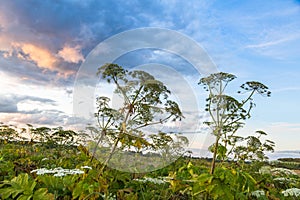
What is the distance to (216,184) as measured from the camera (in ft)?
14.5

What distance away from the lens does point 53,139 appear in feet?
38.6

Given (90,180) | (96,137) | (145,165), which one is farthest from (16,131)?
(90,180)

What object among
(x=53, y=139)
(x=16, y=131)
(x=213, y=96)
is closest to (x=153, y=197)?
(x=213, y=96)

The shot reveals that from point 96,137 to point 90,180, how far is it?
1.31 meters

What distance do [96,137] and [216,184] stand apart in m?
2.26

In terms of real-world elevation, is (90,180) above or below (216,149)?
below

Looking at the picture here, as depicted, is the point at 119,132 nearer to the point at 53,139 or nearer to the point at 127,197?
the point at 127,197

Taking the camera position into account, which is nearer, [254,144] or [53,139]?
[254,144]

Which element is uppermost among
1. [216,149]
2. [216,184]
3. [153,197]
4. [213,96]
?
[213,96]

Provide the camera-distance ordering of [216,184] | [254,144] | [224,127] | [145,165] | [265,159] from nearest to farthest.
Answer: [216,184] < [224,127] < [145,165] < [254,144] < [265,159]

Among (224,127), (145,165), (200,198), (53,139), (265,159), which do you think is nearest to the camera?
(200,198)

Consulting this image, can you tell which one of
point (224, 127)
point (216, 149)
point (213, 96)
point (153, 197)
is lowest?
point (153, 197)

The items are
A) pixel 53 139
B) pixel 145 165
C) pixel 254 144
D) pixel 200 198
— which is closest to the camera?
pixel 200 198

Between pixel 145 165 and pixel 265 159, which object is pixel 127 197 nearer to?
pixel 145 165
